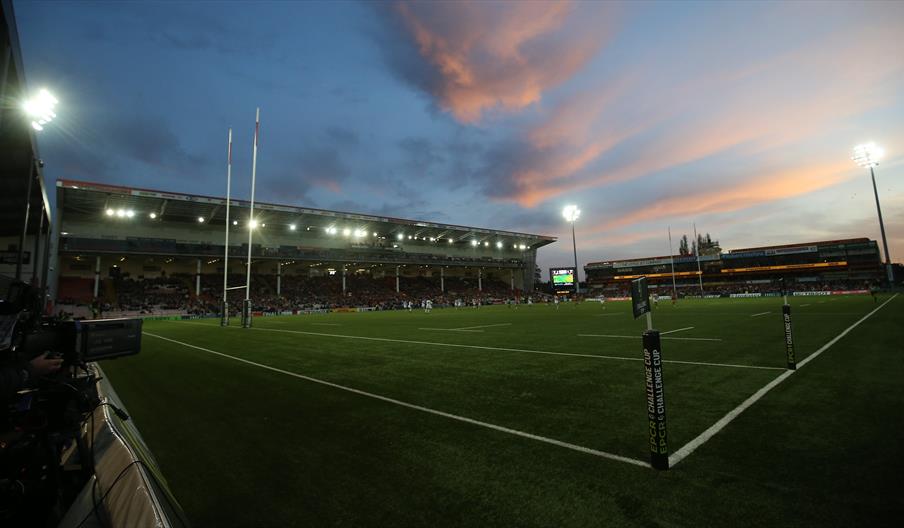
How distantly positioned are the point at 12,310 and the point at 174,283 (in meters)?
58.1

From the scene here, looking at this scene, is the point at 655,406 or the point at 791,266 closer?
the point at 655,406

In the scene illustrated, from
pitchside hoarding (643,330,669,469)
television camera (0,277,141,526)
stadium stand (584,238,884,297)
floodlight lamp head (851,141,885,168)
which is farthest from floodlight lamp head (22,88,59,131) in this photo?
stadium stand (584,238,884,297)

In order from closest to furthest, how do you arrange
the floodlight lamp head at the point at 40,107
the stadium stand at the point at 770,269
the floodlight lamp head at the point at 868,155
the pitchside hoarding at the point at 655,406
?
the pitchside hoarding at the point at 655,406, the floodlight lamp head at the point at 40,107, the floodlight lamp head at the point at 868,155, the stadium stand at the point at 770,269

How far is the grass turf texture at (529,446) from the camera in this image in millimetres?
2590

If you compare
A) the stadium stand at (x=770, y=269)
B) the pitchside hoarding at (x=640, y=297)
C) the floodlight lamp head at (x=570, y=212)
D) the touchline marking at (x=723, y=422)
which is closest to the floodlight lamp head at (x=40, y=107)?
the pitchside hoarding at (x=640, y=297)

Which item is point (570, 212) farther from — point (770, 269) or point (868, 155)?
point (770, 269)

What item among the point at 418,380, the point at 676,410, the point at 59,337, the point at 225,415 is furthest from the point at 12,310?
the point at 676,410

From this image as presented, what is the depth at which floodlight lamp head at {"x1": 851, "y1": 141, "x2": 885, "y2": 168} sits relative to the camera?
3800 centimetres

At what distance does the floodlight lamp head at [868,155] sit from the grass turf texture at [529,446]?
154 ft

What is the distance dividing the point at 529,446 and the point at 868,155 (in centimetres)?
5617

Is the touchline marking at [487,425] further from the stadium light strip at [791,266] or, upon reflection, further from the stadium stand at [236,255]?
the stadium light strip at [791,266]

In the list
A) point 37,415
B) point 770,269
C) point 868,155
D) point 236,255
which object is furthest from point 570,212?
point 770,269

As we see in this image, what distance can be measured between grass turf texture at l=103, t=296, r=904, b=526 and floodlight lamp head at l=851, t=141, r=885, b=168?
46.8 metres

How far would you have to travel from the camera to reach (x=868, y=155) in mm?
38344
